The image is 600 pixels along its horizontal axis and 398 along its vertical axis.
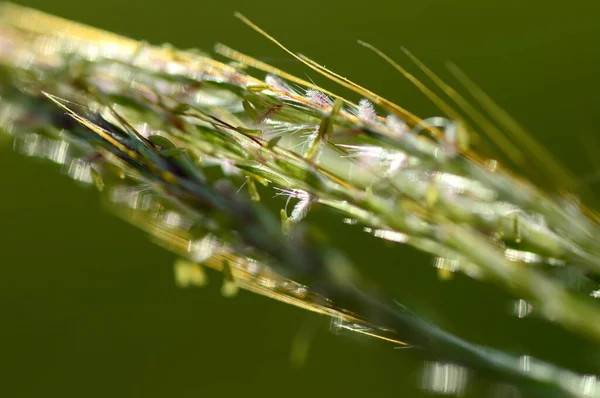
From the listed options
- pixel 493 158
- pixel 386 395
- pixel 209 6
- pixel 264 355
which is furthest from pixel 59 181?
pixel 493 158

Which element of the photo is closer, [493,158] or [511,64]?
[493,158]

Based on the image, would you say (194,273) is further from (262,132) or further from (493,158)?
(493,158)

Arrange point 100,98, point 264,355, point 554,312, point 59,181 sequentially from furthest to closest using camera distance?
point 59,181, point 264,355, point 100,98, point 554,312

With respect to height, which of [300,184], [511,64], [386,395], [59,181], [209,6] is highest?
[209,6]

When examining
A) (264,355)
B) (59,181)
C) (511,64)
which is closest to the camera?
(511,64)

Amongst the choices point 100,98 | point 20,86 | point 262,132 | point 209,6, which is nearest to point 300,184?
point 262,132

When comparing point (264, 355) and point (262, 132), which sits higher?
point (262, 132)

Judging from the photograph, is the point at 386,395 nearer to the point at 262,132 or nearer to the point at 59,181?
the point at 59,181
